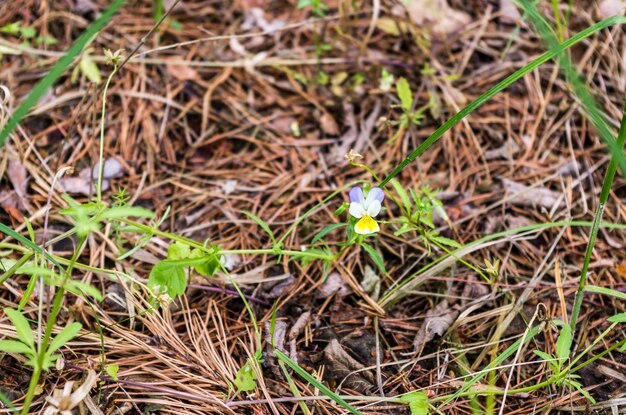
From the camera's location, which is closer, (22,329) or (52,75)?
(52,75)

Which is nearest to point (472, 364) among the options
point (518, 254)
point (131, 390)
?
point (518, 254)

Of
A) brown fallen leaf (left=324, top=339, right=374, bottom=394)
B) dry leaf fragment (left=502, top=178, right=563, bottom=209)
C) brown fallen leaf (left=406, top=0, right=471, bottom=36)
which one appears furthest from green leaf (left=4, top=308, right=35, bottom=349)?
brown fallen leaf (left=406, top=0, right=471, bottom=36)

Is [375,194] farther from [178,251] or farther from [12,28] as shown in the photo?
[12,28]

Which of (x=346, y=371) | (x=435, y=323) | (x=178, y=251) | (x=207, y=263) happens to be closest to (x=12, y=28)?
(x=178, y=251)

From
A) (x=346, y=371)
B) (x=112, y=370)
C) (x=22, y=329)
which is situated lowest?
(x=346, y=371)

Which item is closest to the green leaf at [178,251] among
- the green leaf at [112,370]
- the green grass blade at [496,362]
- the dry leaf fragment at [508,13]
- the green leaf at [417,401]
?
the green leaf at [112,370]

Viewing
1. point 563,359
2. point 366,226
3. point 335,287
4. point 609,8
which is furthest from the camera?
point 609,8
